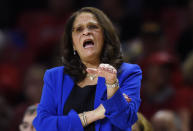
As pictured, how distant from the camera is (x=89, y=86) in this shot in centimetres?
237

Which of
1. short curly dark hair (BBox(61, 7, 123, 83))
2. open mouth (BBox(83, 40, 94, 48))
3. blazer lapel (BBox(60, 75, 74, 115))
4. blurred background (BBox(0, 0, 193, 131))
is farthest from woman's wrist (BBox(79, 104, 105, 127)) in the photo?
blurred background (BBox(0, 0, 193, 131))

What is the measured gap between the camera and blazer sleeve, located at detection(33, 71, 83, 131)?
2285mm

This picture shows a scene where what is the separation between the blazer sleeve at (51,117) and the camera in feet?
7.50

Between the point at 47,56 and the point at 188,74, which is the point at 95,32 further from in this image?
the point at 47,56

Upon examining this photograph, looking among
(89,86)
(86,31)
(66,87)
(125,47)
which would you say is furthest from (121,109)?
(125,47)

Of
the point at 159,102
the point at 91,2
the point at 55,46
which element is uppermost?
the point at 91,2

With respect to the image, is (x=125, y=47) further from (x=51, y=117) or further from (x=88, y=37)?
(x=51, y=117)

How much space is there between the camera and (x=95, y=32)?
244cm

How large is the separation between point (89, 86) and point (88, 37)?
0.28m

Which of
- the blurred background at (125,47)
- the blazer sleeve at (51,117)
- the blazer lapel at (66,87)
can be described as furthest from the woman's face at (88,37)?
the blurred background at (125,47)

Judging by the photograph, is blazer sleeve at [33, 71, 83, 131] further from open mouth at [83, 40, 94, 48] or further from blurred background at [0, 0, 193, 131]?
blurred background at [0, 0, 193, 131]

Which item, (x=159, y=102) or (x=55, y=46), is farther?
(x=55, y=46)

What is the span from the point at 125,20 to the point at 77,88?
3.33m

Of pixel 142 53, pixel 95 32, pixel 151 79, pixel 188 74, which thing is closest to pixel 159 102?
pixel 151 79
